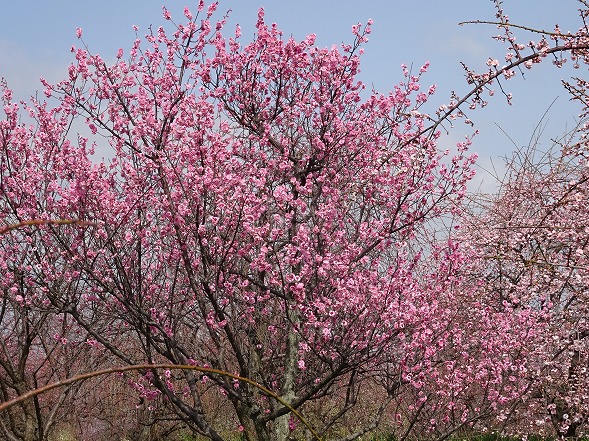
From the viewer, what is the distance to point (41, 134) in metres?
8.91

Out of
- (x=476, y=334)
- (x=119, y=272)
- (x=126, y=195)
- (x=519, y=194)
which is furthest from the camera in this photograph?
(x=519, y=194)

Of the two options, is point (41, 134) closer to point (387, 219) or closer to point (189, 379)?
point (189, 379)

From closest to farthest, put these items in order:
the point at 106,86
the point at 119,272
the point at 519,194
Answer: the point at 119,272 < the point at 106,86 < the point at 519,194

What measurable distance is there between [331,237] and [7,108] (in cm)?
486

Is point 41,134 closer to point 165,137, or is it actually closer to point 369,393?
point 165,137

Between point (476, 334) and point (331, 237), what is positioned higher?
point (331, 237)

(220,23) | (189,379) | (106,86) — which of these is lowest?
(189,379)

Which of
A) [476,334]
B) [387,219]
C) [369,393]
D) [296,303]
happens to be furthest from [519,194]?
[369,393]

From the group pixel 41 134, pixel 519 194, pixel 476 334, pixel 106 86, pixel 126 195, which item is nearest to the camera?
pixel 126 195

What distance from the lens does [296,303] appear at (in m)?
7.82

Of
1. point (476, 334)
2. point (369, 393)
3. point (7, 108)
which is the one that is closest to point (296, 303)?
point (476, 334)

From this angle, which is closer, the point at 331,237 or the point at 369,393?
the point at 331,237

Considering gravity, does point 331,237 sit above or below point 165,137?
below

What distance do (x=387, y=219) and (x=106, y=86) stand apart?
376 centimetres
